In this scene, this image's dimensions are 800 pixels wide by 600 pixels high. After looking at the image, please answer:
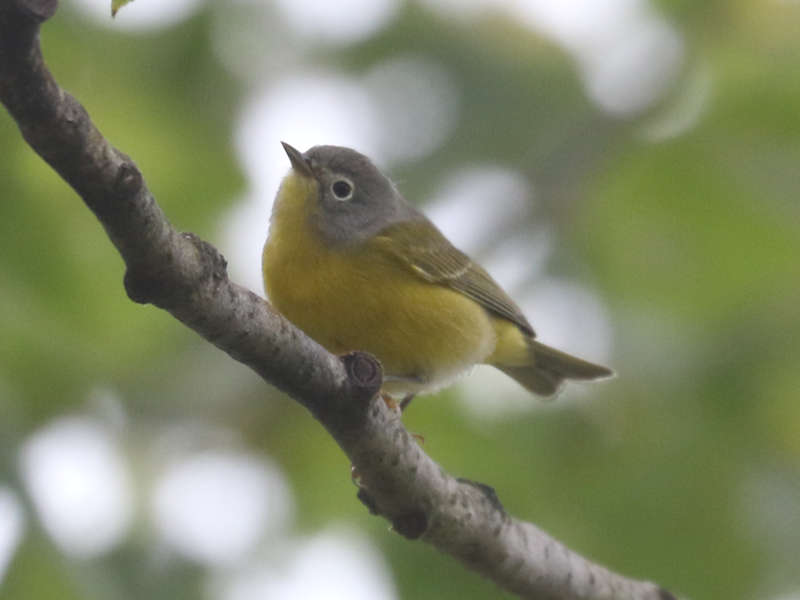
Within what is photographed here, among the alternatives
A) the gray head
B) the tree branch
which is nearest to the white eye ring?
the gray head

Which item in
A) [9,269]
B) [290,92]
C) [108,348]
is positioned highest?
[290,92]

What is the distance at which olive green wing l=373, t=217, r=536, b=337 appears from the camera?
5.77 m

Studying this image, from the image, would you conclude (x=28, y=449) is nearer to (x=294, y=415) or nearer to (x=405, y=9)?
(x=294, y=415)

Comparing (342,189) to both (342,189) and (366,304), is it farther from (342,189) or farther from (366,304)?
(366,304)

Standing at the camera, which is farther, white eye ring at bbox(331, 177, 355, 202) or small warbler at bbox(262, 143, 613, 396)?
white eye ring at bbox(331, 177, 355, 202)

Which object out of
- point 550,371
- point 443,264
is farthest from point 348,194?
point 550,371

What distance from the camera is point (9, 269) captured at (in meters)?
4.13

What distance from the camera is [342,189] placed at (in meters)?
6.10

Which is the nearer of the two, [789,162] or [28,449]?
[28,449]

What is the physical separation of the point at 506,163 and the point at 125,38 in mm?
2029

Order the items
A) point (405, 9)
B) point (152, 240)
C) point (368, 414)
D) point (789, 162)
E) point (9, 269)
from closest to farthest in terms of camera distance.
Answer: point (152, 240) → point (368, 414) → point (9, 269) → point (789, 162) → point (405, 9)

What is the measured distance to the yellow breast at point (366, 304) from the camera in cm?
506

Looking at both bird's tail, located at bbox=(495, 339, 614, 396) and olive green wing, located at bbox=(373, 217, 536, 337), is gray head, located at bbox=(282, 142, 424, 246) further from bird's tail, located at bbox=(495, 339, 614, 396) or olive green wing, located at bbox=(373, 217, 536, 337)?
bird's tail, located at bbox=(495, 339, 614, 396)

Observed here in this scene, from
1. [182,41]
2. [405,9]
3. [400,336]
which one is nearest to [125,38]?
[182,41]
